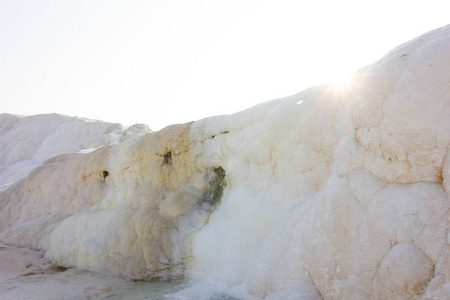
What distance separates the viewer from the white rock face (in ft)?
9.19

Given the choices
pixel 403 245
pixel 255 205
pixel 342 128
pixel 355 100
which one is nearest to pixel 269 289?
pixel 255 205

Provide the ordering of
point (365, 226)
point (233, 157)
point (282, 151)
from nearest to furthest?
point (365, 226) → point (282, 151) → point (233, 157)

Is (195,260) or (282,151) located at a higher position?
(282,151)

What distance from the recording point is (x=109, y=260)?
6371mm

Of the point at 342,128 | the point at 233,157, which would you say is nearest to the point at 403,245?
the point at 342,128

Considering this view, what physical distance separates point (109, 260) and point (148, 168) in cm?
197

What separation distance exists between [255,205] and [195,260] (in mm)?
1442

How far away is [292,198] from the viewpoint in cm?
434

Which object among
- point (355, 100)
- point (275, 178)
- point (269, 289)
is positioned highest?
point (355, 100)

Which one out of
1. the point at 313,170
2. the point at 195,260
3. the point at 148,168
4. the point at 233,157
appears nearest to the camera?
the point at 313,170

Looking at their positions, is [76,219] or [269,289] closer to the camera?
[269,289]

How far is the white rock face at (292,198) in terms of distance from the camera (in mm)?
2801

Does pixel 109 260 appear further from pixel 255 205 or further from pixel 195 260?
pixel 255 205

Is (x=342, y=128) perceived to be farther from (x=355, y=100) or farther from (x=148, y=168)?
(x=148, y=168)
